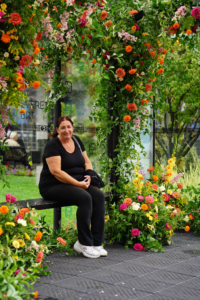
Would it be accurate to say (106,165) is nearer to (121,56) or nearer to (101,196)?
(101,196)

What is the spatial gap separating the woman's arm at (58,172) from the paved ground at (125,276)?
66cm

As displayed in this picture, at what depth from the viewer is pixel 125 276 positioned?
9.74 ft

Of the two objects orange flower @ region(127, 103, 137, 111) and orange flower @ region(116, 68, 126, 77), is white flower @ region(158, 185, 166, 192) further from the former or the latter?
orange flower @ region(116, 68, 126, 77)

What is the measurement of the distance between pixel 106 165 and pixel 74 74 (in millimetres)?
1065

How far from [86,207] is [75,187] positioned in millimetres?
238

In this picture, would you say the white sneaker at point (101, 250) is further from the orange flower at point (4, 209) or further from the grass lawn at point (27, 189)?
the orange flower at point (4, 209)

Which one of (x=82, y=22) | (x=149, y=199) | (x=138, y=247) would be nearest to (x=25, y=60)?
(x=82, y=22)

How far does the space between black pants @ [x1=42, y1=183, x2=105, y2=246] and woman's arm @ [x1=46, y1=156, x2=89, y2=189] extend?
0.05 meters

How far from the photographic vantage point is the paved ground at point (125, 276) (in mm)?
2613

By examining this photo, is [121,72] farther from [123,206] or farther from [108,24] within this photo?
[123,206]

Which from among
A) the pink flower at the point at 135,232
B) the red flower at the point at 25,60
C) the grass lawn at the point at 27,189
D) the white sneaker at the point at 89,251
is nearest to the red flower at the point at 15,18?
the red flower at the point at 25,60

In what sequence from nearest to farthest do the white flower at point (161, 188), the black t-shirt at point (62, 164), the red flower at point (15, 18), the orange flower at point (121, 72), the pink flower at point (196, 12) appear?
the red flower at point (15, 18)
the pink flower at point (196, 12)
the black t-shirt at point (62, 164)
the orange flower at point (121, 72)
the white flower at point (161, 188)

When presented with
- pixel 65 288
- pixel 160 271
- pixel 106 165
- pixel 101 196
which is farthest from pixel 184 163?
pixel 65 288

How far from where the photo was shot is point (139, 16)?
3.80 m
